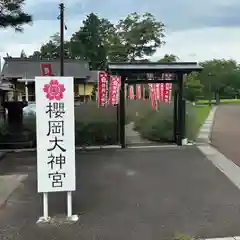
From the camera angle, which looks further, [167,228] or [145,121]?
[145,121]

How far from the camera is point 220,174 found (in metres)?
8.05

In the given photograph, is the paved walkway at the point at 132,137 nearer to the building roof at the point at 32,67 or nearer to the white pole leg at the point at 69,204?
the white pole leg at the point at 69,204

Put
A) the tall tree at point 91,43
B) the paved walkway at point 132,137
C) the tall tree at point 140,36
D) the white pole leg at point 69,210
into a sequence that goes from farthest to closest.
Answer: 1. the tall tree at point 91,43
2. the tall tree at point 140,36
3. the paved walkway at point 132,137
4. the white pole leg at point 69,210

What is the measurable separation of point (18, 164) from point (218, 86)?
49.2m

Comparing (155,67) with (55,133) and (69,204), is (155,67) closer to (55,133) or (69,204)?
(55,133)

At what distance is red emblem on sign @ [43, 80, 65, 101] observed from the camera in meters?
5.21

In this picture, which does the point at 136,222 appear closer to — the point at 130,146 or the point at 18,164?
the point at 18,164

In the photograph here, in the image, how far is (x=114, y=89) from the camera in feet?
38.8

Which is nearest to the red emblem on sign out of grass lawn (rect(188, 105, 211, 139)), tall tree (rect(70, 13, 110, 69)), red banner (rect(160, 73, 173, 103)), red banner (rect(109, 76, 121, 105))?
red banner (rect(109, 76, 121, 105))

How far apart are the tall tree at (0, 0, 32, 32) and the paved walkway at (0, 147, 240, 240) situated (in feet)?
12.0

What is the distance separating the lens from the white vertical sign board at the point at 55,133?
520 centimetres

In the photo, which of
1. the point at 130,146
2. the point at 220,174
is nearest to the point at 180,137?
the point at 130,146

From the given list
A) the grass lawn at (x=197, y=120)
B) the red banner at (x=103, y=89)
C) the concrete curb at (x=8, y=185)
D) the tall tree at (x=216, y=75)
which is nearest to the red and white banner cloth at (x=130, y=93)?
the grass lawn at (x=197, y=120)

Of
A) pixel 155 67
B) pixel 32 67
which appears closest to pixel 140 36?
pixel 32 67
